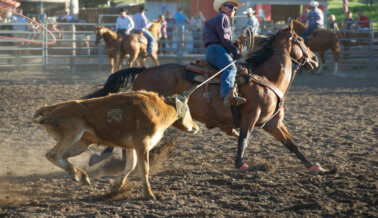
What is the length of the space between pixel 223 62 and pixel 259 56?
0.60 metres

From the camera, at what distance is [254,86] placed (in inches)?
229

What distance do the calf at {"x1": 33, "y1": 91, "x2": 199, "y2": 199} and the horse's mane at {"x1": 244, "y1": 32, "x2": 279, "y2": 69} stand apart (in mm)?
1895

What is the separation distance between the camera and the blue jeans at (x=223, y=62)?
225 inches

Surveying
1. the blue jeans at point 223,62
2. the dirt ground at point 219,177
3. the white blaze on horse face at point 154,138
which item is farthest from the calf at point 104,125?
the blue jeans at point 223,62

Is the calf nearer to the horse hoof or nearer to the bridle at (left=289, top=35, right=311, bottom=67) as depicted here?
the horse hoof

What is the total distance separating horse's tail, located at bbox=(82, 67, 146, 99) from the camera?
232 inches

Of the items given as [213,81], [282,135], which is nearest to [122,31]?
[213,81]

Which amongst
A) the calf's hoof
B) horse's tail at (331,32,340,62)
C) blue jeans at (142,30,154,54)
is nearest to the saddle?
the calf's hoof

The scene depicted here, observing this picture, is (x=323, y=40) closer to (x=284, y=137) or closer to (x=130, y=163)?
(x=284, y=137)

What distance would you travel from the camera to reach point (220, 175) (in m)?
5.45

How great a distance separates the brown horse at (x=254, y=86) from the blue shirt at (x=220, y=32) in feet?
1.43

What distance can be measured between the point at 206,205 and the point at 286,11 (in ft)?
85.3

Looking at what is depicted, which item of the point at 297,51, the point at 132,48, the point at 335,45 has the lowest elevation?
the point at 297,51

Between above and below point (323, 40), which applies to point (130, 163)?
below
